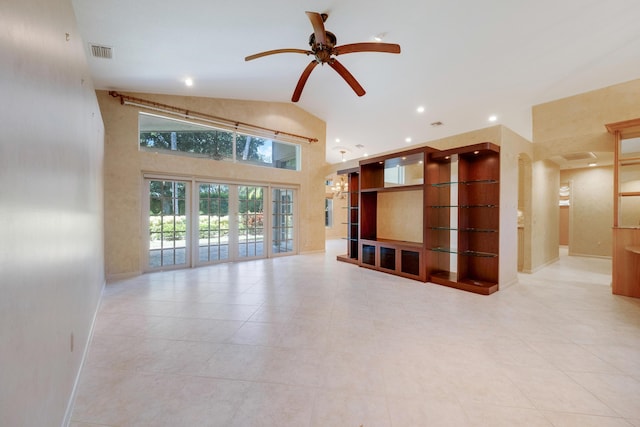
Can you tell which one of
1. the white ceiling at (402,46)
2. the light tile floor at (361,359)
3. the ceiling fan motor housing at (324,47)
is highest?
the white ceiling at (402,46)

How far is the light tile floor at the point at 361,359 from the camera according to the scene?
A: 156 centimetres

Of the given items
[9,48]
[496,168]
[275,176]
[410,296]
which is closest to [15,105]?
[9,48]

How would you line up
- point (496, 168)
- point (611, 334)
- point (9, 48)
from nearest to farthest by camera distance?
point (9, 48) < point (611, 334) < point (496, 168)

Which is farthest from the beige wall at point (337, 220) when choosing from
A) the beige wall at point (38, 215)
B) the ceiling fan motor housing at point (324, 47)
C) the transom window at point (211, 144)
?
the beige wall at point (38, 215)

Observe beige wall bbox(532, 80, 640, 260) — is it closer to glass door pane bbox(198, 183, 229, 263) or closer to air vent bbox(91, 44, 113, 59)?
glass door pane bbox(198, 183, 229, 263)

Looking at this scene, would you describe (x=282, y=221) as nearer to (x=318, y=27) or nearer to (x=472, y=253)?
(x=472, y=253)

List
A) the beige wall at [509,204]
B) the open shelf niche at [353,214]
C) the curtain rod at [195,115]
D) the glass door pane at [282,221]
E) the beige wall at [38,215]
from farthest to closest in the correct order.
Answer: the glass door pane at [282,221]
the open shelf niche at [353,214]
the curtain rod at [195,115]
the beige wall at [509,204]
the beige wall at [38,215]

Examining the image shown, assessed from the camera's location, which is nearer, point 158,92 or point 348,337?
point 348,337

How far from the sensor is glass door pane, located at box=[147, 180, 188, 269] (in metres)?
5.05

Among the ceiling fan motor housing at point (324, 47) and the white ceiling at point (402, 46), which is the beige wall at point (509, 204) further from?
the ceiling fan motor housing at point (324, 47)

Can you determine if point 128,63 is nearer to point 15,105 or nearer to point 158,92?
point 158,92

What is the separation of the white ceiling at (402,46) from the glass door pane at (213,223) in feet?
6.89

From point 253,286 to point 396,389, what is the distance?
2.89 m

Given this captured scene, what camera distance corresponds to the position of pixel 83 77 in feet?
7.86
